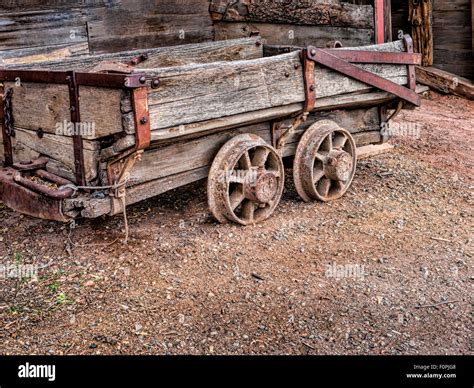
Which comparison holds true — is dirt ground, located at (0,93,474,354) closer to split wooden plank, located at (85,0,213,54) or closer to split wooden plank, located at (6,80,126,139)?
split wooden plank, located at (6,80,126,139)

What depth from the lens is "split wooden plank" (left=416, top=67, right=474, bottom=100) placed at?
36.0 feet

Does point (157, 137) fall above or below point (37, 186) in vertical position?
above

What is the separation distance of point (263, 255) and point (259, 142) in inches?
37.2

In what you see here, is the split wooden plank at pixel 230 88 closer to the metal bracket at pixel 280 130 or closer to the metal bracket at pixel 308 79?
the metal bracket at pixel 308 79

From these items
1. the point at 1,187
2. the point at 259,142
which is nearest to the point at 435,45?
the point at 259,142

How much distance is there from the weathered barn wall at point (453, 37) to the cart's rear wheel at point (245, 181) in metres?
6.79

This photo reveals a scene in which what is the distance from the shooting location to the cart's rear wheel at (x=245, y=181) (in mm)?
5348

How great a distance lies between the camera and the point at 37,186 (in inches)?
188

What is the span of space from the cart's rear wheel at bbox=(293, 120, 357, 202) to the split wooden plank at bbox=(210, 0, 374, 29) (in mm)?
1479

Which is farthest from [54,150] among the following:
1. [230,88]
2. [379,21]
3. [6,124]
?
[379,21]

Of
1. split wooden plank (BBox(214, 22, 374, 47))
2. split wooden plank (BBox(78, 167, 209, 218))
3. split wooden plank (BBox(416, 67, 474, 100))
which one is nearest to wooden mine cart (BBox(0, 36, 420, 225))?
split wooden plank (BBox(78, 167, 209, 218))

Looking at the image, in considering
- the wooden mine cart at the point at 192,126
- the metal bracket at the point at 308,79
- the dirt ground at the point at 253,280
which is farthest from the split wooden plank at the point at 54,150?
the metal bracket at the point at 308,79

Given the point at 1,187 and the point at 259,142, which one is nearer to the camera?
the point at 1,187
